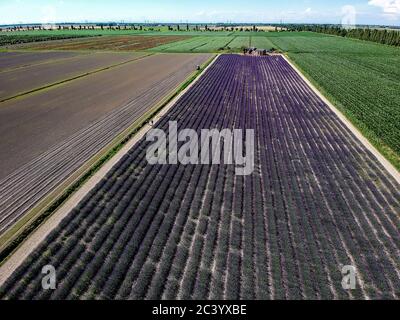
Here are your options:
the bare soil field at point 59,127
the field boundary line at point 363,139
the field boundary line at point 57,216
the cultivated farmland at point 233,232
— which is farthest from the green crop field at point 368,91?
the bare soil field at point 59,127

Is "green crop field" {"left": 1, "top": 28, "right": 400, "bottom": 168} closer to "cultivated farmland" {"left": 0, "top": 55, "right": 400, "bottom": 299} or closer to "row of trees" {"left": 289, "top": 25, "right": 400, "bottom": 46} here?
"cultivated farmland" {"left": 0, "top": 55, "right": 400, "bottom": 299}

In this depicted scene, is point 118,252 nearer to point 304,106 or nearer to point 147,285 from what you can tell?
point 147,285

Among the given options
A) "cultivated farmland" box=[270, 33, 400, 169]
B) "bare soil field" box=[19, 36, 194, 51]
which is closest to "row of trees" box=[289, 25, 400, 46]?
"cultivated farmland" box=[270, 33, 400, 169]

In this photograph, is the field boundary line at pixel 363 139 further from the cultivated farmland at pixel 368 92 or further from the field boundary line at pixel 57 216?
the field boundary line at pixel 57 216

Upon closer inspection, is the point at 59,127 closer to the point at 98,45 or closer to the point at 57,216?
the point at 57,216
